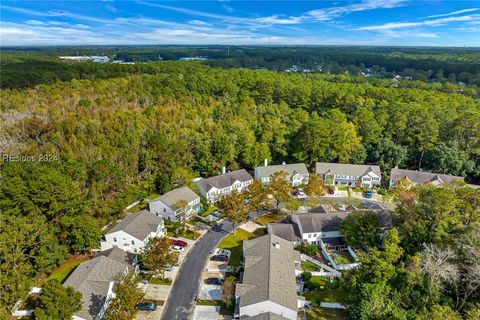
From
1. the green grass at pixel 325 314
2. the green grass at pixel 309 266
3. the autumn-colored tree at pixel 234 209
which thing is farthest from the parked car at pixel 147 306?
the green grass at pixel 309 266

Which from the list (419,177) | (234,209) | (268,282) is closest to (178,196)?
(234,209)

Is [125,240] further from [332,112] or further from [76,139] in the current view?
[332,112]

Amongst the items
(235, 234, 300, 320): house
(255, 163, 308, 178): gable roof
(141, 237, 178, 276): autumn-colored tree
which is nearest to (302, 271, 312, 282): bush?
(235, 234, 300, 320): house

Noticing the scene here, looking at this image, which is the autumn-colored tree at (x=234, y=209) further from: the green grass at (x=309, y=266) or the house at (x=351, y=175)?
the house at (x=351, y=175)

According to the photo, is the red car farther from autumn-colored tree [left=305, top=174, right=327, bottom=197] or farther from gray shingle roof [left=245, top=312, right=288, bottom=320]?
autumn-colored tree [left=305, top=174, right=327, bottom=197]

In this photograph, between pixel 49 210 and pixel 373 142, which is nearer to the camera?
pixel 49 210

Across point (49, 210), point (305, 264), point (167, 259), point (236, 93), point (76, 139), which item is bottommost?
point (305, 264)

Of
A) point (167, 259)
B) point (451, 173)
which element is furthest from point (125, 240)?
point (451, 173)

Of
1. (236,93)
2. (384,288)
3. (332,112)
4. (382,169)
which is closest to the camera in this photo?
(384,288)

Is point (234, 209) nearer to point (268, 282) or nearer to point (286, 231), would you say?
point (286, 231)
